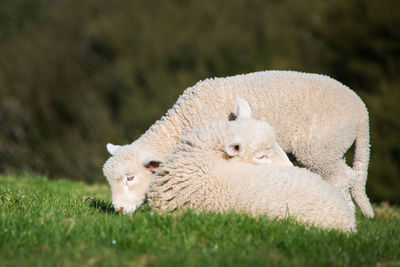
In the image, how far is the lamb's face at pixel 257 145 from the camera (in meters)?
5.23

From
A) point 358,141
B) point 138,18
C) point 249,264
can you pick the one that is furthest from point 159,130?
point 138,18

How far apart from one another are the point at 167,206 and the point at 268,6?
16.6 m

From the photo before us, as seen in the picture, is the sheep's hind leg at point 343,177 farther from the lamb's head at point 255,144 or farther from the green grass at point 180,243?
the green grass at point 180,243

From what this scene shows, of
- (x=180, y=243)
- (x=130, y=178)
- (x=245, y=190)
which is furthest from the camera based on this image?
(x=130, y=178)

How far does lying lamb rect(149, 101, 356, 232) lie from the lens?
178 inches

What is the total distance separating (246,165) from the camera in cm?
497

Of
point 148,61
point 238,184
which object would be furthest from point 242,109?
point 148,61

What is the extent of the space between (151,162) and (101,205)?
701mm

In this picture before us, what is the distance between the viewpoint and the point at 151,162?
5.65 meters

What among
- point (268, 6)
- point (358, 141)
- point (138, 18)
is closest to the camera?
point (358, 141)

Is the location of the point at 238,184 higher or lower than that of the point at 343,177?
lower

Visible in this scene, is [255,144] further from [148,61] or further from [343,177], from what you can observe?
[148,61]

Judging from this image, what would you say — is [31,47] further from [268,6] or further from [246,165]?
[246,165]

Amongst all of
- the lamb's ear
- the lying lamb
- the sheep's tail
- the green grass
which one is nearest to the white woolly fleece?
the lying lamb
